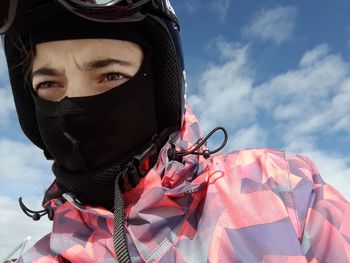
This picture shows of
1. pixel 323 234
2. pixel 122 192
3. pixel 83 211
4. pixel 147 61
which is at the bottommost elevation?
pixel 83 211

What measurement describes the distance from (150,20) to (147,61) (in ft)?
0.82

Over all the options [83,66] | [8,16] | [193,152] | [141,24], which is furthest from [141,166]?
[8,16]

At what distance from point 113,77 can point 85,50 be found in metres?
0.19

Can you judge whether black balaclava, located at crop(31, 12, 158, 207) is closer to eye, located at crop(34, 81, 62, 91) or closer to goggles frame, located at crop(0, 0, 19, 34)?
eye, located at crop(34, 81, 62, 91)

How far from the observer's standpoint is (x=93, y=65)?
78.2 inches

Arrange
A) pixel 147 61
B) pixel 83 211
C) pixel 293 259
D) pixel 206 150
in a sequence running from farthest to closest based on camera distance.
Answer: pixel 147 61
pixel 206 150
pixel 83 211
pixel 293 259

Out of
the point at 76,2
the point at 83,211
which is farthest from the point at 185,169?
the point at 76,2

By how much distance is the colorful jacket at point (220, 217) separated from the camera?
153cm

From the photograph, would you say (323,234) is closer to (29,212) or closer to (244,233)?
(244,233)

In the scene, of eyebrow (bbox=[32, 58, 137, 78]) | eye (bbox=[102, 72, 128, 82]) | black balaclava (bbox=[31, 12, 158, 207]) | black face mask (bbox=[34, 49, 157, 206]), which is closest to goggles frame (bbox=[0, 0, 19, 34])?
black balaclava (bbox=[31, 12, 158, 207])

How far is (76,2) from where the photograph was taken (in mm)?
2057

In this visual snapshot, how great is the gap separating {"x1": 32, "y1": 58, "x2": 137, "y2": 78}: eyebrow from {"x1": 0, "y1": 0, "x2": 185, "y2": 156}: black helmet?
0.71ft

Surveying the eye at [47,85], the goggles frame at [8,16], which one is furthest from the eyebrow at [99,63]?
the goggles frame at [8,16]

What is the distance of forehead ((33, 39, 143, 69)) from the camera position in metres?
2.01
